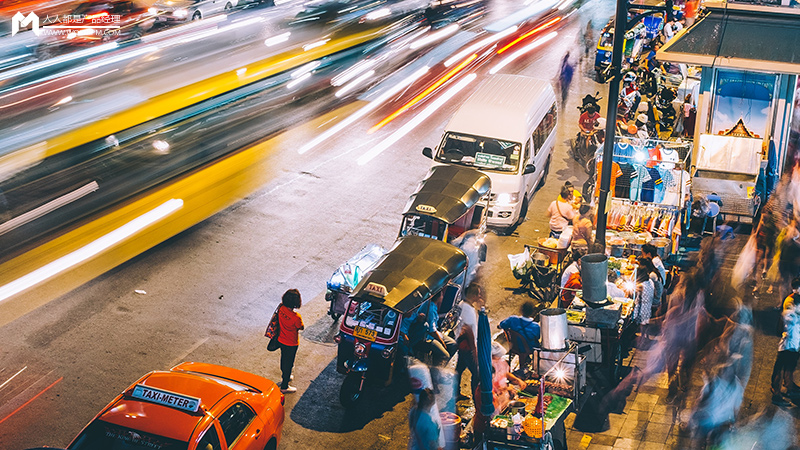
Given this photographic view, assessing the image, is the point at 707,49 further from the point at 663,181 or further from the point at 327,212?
the point at 327,212

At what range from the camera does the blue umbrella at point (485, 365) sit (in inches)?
429

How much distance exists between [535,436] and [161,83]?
744 inches

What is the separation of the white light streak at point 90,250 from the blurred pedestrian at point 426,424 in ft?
27.2

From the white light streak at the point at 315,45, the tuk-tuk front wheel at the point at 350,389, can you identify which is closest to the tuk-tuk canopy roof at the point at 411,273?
the tuk-tuk front wheel at the point at 350,389

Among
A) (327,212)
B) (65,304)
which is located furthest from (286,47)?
(65,304)

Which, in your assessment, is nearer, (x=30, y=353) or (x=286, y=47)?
(x=30, y=353)

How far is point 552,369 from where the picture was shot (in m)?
11.6

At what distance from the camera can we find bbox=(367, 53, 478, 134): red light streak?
23.6 metres

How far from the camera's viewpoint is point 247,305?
572 inches

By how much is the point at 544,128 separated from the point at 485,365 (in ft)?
30.1

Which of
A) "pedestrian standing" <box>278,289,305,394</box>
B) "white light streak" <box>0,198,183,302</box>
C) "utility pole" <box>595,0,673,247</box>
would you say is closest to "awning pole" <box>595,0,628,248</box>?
"utility pole" <box>595,0,673,247</box>

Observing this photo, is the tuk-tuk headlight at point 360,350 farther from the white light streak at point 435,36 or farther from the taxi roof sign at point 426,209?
the white light streak at point 435,36

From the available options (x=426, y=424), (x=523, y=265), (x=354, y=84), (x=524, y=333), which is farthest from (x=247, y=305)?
(x=354, y=84)
